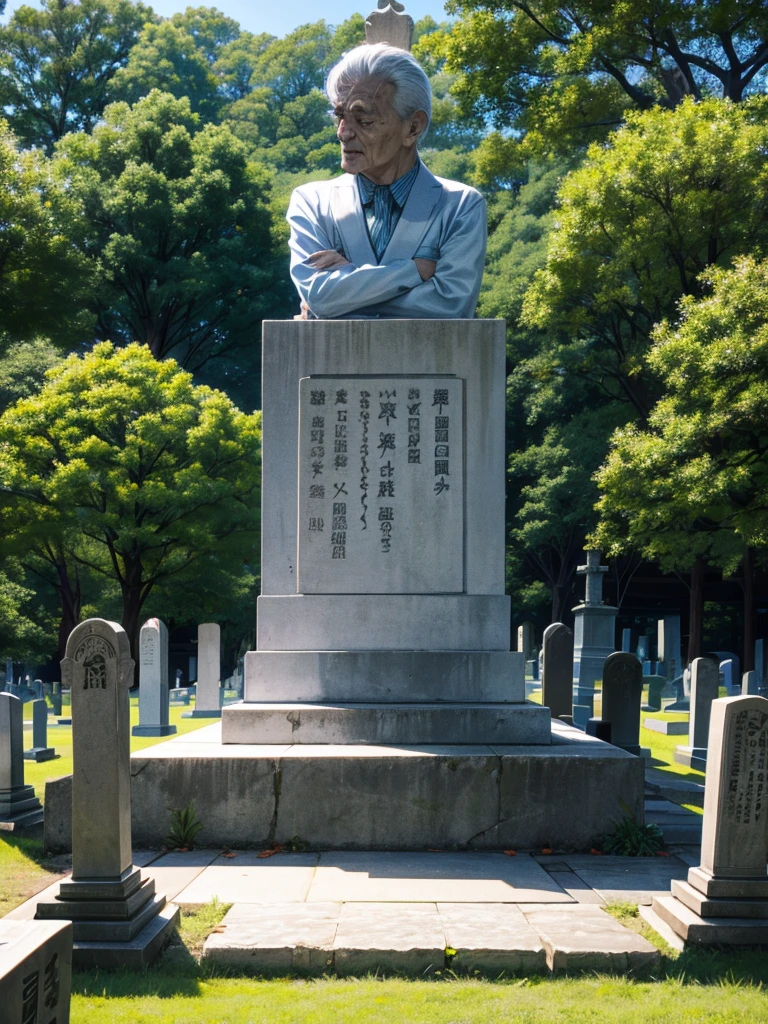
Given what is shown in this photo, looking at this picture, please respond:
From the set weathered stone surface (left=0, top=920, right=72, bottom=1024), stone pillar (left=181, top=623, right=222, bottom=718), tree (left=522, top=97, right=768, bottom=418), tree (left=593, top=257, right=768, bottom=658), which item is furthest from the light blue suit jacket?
tree (left=522, top=97, right=768, bottom=418)

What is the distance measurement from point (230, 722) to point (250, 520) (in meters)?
19.4

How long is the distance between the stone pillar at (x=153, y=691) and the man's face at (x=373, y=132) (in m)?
9.47

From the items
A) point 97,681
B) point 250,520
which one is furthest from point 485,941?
point 250,520

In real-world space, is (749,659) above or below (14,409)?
below

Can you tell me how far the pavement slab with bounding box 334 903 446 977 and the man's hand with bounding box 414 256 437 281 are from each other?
465 cm

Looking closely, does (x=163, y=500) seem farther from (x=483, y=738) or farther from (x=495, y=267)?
(x=483, y=738)

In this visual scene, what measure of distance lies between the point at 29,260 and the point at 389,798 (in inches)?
531

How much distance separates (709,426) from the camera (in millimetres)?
15062

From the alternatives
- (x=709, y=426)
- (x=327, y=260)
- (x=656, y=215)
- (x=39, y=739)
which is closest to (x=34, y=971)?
(x=327, y=260)

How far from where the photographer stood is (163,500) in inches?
939

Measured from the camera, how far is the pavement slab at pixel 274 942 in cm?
410

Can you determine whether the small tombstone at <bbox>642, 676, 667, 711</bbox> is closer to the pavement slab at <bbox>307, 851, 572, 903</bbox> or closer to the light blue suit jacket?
the light blue suit jacket

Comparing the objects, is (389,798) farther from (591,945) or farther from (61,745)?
(61,745)

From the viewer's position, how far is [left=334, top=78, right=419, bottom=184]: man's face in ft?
24.4
